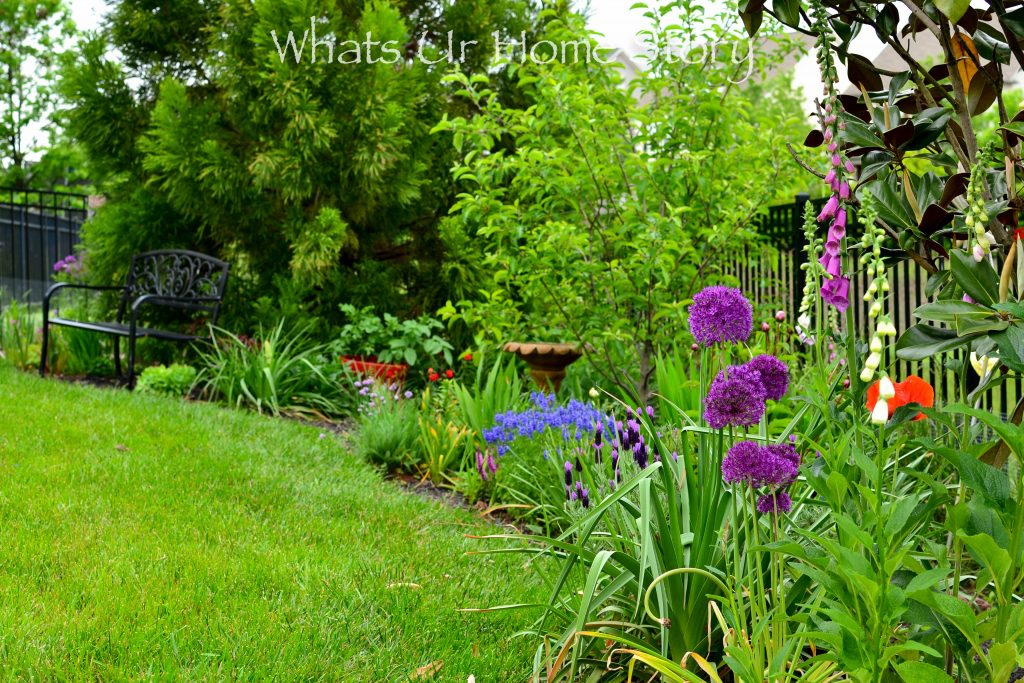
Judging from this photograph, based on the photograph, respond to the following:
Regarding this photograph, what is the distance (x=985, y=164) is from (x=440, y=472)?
3324mm

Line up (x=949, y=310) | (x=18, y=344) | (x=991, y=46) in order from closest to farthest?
1. (x=949, y=310)
2. (x=991, y=46)
3. (x=18, y=344)

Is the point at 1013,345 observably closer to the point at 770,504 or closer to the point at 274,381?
the point at 770,504

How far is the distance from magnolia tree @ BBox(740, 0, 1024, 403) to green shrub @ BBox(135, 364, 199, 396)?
Answer: 533 centimetres

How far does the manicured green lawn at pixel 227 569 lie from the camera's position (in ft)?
7.54

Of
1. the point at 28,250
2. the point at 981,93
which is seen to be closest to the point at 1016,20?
the point at 981,93

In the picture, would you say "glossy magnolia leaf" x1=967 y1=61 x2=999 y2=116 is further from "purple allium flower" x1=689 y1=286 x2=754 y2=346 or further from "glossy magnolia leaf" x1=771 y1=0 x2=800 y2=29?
"purple allium flower" x1=689 y1=286 x2=754 y2=346

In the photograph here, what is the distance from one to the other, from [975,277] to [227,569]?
2393mm

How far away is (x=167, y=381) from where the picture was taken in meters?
6.28

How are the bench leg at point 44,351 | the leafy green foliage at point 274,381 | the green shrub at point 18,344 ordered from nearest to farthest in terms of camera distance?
the leafy green foliage at point 274,381, the bench leg at point 44,351, the green shrub at point 18,344

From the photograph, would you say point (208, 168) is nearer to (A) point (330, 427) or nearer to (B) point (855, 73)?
(A) point (330, 427)

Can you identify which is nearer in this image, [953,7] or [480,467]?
[953,7]

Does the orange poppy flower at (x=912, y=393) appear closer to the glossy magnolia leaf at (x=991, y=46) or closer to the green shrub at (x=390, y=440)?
the glossy magnolia leaf at (x=991, y=46)

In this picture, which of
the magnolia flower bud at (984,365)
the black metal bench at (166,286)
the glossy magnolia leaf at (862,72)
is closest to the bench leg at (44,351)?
the black metal bench at (166,286)

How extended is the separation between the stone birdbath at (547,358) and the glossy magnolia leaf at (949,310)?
351cm
